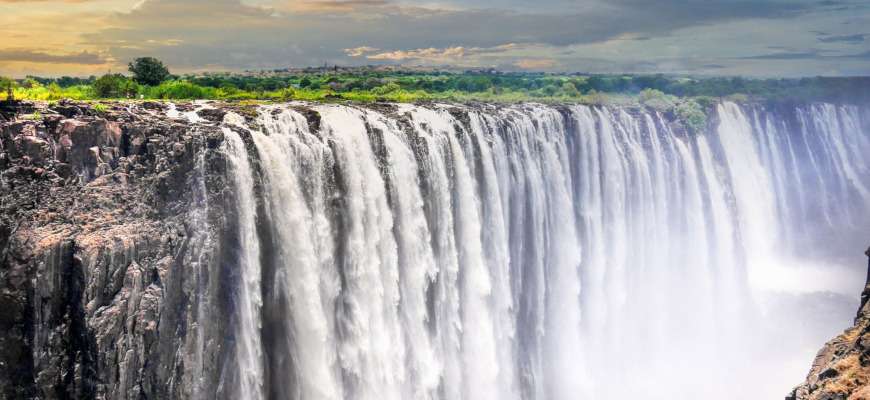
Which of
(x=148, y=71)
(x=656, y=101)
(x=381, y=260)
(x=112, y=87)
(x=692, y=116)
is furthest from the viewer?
(x=656, y=101)

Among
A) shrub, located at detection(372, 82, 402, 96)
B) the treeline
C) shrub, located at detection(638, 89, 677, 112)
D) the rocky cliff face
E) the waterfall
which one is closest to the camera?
the rocky cliff face

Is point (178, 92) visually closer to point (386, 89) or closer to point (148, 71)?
point (148, 71)

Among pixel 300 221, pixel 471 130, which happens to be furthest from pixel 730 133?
pixel 300 221

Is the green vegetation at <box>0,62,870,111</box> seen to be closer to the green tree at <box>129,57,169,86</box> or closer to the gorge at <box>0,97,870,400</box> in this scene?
the green tree at <box>129,57,169,86</box>

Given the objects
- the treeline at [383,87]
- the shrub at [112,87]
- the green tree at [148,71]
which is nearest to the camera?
the shrub at [112,87]

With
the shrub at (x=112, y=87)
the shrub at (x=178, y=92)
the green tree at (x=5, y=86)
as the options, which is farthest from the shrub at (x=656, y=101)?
the green tree at (x=5, y=86)

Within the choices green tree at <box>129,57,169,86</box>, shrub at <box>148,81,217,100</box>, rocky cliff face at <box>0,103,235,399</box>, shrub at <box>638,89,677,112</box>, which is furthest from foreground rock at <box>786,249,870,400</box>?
shrub at <box>638,89,677,112</box>

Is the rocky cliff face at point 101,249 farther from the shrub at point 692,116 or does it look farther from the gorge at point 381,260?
the shrub at point 692,116

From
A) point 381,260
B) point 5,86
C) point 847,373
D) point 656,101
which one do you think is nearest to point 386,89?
point 656,101
